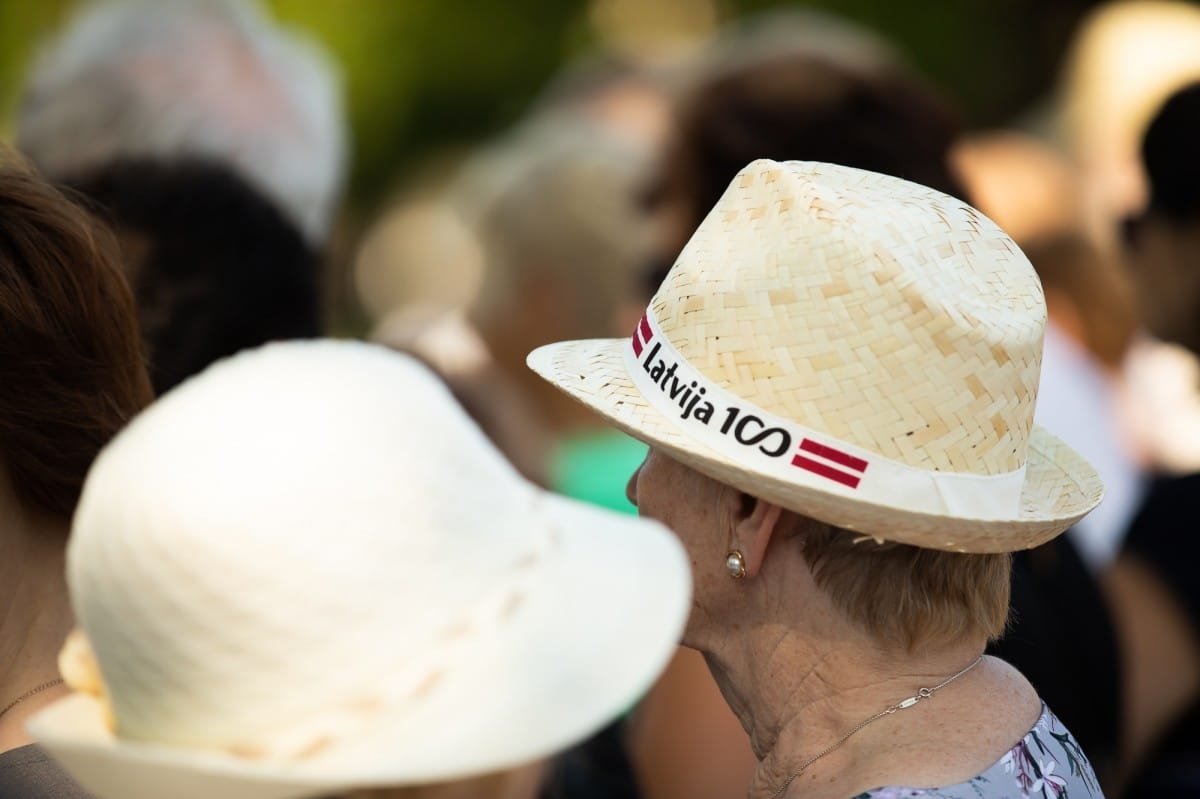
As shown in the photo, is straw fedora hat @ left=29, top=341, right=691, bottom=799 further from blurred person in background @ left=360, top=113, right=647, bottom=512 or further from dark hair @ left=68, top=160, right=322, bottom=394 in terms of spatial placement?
blurred person in background @ left=360, top=113, right=647, bottom=512

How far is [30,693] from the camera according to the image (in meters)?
2.11

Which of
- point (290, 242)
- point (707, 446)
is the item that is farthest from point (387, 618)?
point (290, 242)

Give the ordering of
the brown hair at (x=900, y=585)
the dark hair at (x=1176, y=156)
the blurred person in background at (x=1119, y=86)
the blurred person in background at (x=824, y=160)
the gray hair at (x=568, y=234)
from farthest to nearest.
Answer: the blurred person in background at (x=1119, y=86) → the gray hair at (x=568, y=234) → the dark hair at (x=1176, y=156) → the blurred person in background at (x=824, y=160) → the brown hair at (x=900, y=585)

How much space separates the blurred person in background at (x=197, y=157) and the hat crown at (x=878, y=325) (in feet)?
4.66

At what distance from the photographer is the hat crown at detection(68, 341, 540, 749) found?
1.36m

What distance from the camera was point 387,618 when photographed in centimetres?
139

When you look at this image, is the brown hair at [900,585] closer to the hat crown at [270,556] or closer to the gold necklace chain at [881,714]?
the gold necklace chain at [881,714]

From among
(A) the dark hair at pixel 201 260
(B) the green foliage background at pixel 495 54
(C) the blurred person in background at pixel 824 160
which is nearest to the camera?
(C) the blurred person in background at pixel 824 160

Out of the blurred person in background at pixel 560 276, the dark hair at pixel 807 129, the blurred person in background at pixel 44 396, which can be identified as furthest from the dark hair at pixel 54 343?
the blurred person in background at pixel 560 276

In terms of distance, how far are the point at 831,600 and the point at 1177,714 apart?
1659 mm

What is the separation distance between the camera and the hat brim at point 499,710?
1.38m

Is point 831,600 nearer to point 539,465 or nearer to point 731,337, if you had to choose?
point 731,337

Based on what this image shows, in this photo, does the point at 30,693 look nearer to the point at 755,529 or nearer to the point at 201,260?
the point at 755,529

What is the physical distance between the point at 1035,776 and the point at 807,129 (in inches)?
74.1
